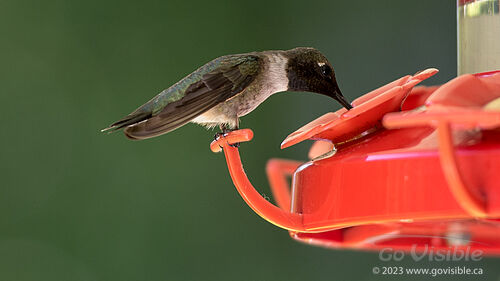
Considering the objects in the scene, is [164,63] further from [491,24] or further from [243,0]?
[491,24]

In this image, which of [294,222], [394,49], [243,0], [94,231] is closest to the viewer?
[294,222]

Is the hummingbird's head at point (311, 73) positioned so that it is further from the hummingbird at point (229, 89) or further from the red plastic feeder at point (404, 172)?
the red plastic feeder at point (404, 172)

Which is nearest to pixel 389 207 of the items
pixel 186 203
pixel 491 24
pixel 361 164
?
pixel 361 164

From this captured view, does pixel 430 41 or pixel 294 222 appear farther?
pixel 430 41

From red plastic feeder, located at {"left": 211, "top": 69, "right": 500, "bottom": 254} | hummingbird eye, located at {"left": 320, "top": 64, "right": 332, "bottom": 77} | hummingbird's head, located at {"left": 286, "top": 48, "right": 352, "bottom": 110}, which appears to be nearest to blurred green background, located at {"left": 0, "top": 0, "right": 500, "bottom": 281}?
hummingbird's head, located at {"left": 286, "top": 48, "right": 352, "bottom": 110}

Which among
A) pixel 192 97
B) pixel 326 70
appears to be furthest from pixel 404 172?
pixel 326 70

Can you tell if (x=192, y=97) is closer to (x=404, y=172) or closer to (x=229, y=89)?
(x=229, y=89)

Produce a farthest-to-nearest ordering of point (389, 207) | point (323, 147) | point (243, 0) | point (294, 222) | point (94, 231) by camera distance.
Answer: point (243, 0)
point (94, 231)
point (323, 147)
point (294, 222)
point (389, 207)
